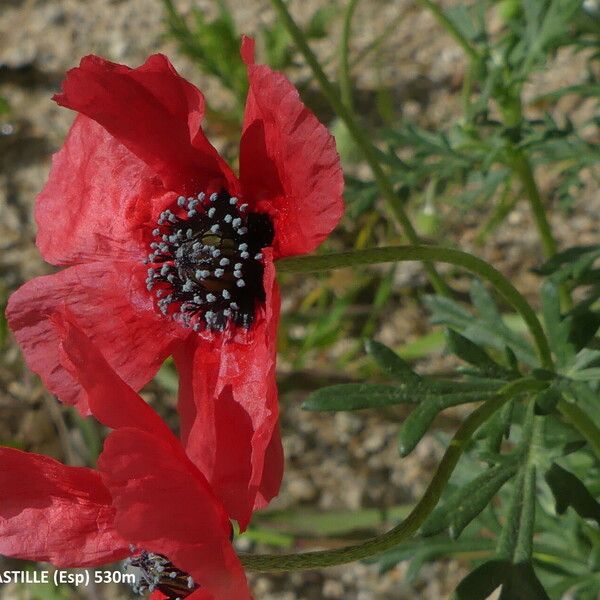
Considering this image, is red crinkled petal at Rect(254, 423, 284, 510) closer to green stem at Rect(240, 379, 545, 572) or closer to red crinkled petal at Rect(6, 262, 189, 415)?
green stem at Rect(240, 379, 545, 572)

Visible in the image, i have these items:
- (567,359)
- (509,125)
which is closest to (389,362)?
(567,359)

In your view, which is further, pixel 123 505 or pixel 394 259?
pixel 394 259

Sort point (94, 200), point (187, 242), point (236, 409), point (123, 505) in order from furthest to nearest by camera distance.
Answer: point (94, 200)
point (187, 242)
point (236, 409)
point (123, 505)

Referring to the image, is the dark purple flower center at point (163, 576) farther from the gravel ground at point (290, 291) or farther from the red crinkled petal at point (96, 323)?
the gravel ground at point (290, 291)

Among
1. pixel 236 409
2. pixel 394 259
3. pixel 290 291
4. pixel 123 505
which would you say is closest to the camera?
pixel 123 505

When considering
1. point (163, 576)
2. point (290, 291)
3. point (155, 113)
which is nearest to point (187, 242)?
point (155, 113)

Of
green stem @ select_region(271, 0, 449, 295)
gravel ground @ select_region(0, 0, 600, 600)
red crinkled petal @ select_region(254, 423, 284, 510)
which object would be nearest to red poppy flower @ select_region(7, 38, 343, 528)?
red crinkled petal @ select_region(254, 423, 284, 510)

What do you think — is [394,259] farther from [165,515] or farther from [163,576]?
[163,576]
